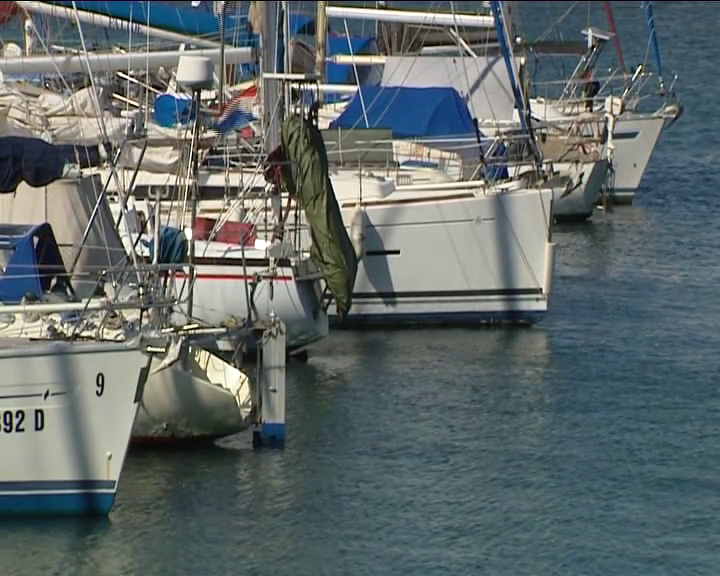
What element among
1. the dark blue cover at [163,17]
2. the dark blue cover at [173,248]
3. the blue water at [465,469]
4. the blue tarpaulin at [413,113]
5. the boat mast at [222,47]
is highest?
the dark blue cover at [163,17]

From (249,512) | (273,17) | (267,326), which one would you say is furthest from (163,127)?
(249,512)

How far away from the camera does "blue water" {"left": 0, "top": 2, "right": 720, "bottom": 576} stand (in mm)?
19094

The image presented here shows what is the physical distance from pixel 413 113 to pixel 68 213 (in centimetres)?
1187

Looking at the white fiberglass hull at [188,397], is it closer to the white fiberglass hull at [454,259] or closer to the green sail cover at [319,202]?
the green sail cover at [319,202]

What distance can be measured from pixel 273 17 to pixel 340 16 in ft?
43.7

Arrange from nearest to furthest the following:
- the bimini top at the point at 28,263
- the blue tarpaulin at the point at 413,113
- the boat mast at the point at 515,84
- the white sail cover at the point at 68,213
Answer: the bimini top at the point at 28,263 < the white sail cover at the point at 68,213 < the boat mast at the point at 515,84 < the blue tarpaulin at the point at 413,113

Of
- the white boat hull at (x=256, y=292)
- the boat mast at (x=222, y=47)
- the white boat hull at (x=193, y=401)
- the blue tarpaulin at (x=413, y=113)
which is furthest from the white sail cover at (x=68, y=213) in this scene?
the blue tarpaulin at (x=413, y=113)

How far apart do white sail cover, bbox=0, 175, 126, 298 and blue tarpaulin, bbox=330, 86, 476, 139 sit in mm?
10967

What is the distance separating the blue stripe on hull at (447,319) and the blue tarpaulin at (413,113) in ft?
12.5

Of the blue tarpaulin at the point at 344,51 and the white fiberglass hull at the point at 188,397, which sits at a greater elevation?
the blue tarpaulin at the point at 344,51

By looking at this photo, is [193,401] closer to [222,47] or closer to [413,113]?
[222,47]

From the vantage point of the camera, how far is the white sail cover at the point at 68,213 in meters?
22.6

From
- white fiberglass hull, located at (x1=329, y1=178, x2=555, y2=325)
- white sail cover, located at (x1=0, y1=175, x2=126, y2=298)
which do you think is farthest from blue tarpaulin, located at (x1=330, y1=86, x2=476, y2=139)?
white sail cover, located at (x1=0, y1=175, x2=126, y2=298)

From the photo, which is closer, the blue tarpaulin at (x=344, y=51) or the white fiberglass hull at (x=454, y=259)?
the white fiberglass hull at (x=454, y=259)
